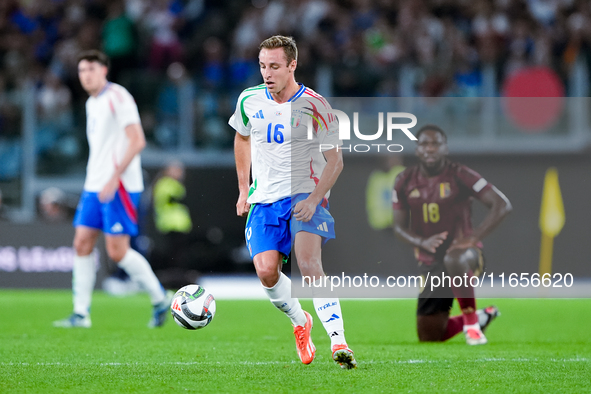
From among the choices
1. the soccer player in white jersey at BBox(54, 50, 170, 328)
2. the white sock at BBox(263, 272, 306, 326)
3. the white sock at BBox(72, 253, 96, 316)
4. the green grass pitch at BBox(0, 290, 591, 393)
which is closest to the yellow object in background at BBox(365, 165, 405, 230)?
the green grass pitch at BBox(0, 290, 591, 393)

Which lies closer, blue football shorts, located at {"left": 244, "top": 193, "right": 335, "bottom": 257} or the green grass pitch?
the green grass pitch

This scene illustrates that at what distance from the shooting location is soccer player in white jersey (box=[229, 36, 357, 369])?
17.8 feet

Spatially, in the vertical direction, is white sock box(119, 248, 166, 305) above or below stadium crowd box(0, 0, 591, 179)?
below

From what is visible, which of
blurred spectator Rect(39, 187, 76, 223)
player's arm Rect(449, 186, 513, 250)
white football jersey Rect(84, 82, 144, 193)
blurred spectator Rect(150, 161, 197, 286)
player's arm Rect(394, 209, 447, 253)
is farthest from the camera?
blurred spectator Rect(39, 187, 76, 223)

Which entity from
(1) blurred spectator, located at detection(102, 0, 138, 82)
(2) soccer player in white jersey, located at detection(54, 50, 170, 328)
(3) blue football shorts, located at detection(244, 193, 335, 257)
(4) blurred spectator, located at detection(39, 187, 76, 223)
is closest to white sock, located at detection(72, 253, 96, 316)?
(2) soccer player in white jersey, located at detection(54, 50, 170, 328)

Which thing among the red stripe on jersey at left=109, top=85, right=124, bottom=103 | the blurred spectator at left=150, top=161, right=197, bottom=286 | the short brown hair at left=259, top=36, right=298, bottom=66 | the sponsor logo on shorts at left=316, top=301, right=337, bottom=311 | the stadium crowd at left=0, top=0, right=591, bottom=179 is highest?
the stadium crowd at left=0, top=0, right=591, bottom=179

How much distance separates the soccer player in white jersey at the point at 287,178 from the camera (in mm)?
5438

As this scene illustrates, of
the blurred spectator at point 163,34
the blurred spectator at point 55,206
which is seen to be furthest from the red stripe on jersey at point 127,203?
the blurred spectator at point 163,34

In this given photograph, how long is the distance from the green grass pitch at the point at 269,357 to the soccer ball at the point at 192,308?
0.26 m

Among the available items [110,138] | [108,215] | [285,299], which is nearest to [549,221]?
[110,138]

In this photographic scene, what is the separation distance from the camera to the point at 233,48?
16984 mm

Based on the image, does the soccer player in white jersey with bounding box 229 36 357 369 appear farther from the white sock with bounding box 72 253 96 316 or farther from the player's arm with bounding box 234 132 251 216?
the white sock with bounding box 72 253 96 316

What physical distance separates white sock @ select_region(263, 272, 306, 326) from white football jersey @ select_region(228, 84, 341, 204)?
556 millimetres

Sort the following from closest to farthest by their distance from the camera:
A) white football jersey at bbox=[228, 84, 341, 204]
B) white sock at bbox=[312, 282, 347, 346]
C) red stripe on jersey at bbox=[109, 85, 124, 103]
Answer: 1. white sock at bbox=[312, 282, 347, 346]
2. white football jersey at bbox=[228, 84, 341, 204]
3. red stripe on jersey at bbox=[109, 85, 124, 103]
